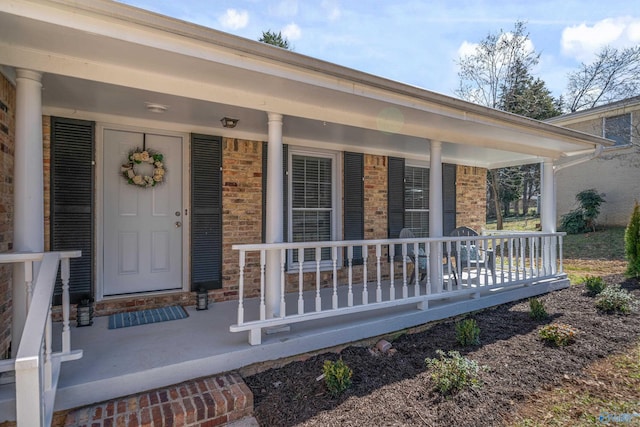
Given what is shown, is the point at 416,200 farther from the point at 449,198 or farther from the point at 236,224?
the point at 236,224

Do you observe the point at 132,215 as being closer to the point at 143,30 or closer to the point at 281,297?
the point at 281,297

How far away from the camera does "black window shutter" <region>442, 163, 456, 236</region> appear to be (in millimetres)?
6957

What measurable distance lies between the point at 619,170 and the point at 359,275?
37.5 feet

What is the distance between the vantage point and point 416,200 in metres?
6.71

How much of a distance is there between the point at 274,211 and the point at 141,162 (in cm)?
190

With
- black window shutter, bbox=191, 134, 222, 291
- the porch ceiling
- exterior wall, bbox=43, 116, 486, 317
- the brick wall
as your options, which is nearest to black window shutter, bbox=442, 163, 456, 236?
the porch ceiling

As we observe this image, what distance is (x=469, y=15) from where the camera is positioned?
616cm

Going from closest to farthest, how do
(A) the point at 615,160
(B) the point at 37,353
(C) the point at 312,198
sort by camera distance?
(B) the point at 37,353, (C) the point at 312,198, (A) the point at 615,160

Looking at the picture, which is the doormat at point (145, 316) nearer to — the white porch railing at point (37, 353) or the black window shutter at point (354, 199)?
the white porch railing at point (37, 353)

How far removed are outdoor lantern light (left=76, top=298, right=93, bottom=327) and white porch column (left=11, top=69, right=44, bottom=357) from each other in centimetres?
124

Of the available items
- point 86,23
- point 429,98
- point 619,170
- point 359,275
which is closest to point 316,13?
point 429,98

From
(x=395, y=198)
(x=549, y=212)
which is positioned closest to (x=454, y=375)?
(x=395, y=198)

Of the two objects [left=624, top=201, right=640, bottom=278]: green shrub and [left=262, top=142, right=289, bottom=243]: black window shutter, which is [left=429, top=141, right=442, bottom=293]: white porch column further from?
[left=624, top=201, right=640, bottom=278]: green shrub

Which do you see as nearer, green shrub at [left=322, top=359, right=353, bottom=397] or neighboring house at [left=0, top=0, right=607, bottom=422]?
neighboring house at [left=0, top=0, right=607, bottom=422]
